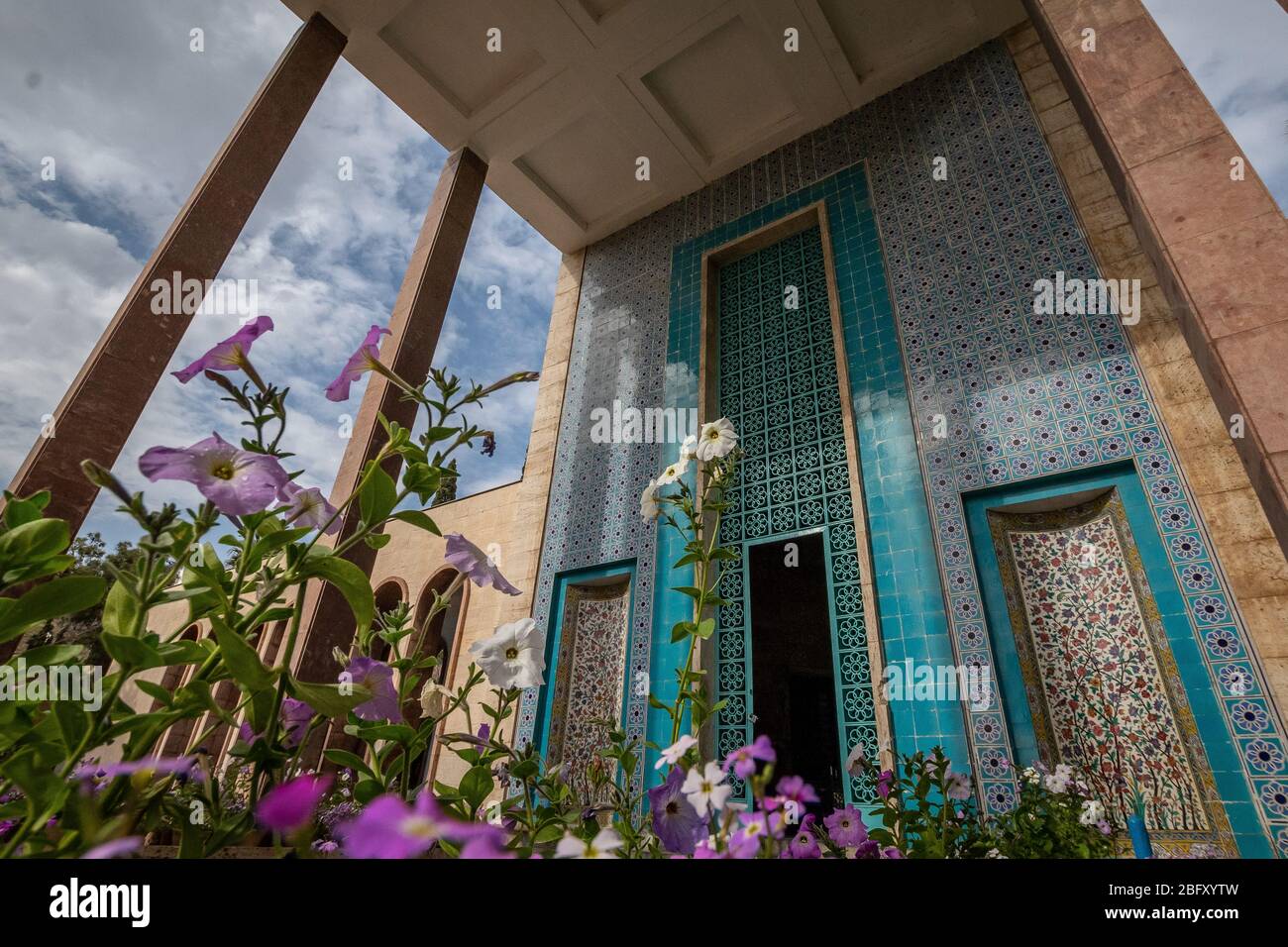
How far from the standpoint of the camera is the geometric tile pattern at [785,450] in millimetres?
3965

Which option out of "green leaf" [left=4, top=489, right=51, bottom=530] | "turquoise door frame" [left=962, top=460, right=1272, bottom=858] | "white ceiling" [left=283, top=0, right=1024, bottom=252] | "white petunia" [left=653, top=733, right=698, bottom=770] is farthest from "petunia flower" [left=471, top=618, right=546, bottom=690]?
"white ceiling" [left=283, top=0, right=1024, bottom=252]

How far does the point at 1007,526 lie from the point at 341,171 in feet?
18.2

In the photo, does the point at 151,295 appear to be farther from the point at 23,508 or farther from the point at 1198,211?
the point at 1198,211

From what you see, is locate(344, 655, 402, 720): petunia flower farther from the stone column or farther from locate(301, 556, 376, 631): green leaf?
the stone column

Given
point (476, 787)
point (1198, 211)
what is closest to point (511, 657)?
point (476, 787)

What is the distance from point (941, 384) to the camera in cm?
406

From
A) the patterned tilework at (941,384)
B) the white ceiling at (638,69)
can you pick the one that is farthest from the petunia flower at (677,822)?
the white ceiling at (638,69)

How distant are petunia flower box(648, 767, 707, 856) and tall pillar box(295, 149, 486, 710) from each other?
116 inches

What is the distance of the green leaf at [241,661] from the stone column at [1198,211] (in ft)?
8.19

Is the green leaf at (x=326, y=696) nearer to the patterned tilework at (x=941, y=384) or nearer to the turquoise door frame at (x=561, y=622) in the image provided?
the patterned tilework at (x=941, y=384)

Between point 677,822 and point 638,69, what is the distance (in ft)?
21.2

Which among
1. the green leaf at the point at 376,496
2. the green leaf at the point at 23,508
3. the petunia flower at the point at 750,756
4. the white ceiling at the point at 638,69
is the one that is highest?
the white ceiling at the point at 638,69
